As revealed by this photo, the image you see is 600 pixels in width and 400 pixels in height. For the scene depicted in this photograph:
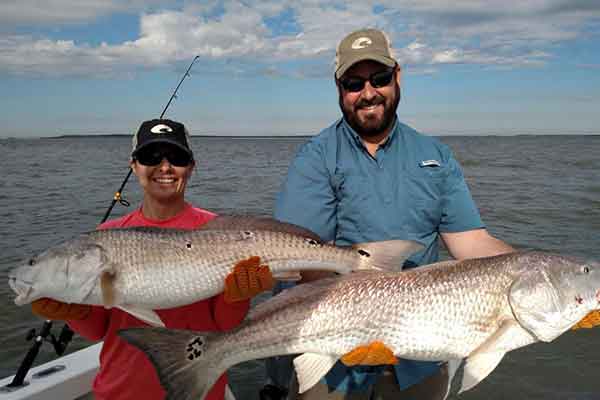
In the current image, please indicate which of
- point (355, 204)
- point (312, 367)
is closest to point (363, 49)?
point (355, 204)

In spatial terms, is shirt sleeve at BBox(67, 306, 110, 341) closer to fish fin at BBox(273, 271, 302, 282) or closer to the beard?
fish fin at BBox(273, 271, 302, 282)

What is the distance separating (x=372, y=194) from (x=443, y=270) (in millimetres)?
714

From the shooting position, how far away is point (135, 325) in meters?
3.27

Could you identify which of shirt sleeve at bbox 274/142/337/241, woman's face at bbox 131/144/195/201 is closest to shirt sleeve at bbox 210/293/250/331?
shirt sleeve at bbox 274/142/337/241

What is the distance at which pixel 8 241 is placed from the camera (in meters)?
12.3

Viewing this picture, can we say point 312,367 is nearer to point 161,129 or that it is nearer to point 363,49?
point 161,129

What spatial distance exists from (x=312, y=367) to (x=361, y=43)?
7.19ft

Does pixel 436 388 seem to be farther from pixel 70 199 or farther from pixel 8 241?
pixel 70 199

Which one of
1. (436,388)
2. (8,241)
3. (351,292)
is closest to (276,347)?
(351,292)

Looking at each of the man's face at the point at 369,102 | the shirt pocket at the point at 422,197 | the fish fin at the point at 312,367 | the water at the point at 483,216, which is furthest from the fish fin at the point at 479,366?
the water at the point at 483,216

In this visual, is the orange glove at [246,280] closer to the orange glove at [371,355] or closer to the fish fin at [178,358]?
the fish fin at [178,358]

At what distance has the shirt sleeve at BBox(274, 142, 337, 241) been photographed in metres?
3.45

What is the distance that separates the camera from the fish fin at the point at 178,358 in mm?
2809

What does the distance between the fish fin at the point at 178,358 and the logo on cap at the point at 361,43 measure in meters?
2.19
